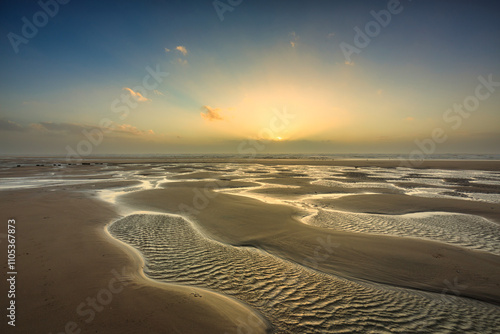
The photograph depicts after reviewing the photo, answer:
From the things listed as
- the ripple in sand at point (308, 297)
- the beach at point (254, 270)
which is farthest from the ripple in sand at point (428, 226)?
the ripple in sand at point (308, 297)

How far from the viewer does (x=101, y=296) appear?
16.4 feet

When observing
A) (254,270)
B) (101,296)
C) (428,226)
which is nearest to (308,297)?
(254,270)

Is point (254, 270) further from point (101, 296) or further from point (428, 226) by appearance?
point (428, 226)

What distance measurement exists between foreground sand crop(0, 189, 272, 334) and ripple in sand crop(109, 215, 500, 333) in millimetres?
634

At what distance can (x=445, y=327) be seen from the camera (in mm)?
4465

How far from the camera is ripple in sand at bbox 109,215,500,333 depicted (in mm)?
4512

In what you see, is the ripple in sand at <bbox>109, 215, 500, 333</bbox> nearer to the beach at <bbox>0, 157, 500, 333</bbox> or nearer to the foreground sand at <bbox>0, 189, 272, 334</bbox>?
the beach at <bbox>0, 157, 500, 333</bbox>

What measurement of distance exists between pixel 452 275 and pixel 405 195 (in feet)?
45.0

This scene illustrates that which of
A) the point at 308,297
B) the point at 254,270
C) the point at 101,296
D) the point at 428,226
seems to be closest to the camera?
the point at 101,296

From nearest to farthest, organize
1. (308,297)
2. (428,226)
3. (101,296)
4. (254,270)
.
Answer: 1. (101,296)
2. (308,297)
3. (254,270)
4. (428,226)

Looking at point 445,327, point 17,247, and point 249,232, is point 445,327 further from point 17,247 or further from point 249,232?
point 17,247

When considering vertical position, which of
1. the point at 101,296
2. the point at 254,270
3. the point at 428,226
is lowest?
the point at 254,270

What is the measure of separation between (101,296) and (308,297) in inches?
203

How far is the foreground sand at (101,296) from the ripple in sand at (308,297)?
2.08ft
